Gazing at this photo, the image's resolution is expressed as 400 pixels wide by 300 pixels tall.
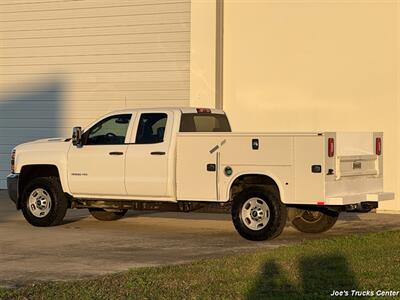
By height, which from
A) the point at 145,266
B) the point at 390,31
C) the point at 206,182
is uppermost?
the point at 390,31

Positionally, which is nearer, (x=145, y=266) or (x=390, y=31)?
(x=145, y=266)

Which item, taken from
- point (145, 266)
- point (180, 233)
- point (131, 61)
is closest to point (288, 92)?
point (131, 61)

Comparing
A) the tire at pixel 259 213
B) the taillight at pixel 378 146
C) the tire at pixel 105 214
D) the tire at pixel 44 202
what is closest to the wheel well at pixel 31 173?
the tire at pixel 44 202

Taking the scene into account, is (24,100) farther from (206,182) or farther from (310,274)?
(310,274)

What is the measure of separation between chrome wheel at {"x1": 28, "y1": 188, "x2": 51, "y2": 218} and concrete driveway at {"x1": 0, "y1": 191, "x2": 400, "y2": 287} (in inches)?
12.3

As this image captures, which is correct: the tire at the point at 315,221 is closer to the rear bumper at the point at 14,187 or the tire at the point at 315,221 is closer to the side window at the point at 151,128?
the side window at the point at 151,128

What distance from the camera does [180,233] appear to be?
1470 centimetres

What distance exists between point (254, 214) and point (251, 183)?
1.60 feet

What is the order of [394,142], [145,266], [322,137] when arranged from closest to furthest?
[145,266] → [322,137] → [394,142]

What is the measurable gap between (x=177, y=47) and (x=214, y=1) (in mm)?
1466

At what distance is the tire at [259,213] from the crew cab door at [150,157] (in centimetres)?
123

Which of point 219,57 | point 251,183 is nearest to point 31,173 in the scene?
point 251,183

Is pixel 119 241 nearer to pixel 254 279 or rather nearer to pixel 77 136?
pixel 77 136

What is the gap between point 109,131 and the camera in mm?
14820
